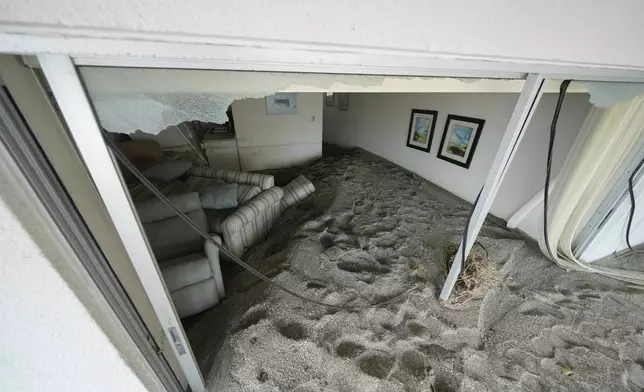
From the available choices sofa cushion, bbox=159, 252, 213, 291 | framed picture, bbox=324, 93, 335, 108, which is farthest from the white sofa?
framed picture, bbox=324, 93, 335, 108

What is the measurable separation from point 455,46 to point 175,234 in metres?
2.13

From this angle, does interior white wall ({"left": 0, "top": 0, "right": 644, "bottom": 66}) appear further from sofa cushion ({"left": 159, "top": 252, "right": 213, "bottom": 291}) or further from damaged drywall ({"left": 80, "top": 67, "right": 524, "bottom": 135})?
sofa cushion ({"left": 159, "top": 252, "right": 213, "bottom": 291})

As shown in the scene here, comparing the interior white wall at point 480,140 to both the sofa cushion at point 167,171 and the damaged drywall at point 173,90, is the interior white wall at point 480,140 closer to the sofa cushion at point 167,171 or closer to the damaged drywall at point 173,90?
the damaged drywall at point 173,90

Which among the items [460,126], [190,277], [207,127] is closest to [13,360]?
[190,277]

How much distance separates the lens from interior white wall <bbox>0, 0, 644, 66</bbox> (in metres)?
0.37

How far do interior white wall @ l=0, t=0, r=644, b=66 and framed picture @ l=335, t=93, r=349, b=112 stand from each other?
4288 mm

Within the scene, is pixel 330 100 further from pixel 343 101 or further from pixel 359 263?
pixel 359 263

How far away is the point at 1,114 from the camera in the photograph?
409 millimetres

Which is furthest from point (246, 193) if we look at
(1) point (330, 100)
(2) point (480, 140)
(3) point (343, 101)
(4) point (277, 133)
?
(1) point (330, 100)

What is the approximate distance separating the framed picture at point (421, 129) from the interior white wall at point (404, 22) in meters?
2.27

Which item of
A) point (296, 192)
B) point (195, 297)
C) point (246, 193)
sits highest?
point (246, 193)

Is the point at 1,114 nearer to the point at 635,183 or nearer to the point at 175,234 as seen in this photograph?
the point at 175,234

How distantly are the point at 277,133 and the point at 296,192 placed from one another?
1.51m

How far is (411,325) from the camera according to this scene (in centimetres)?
142
